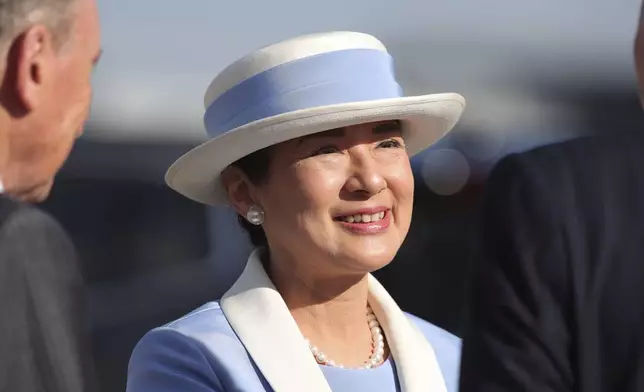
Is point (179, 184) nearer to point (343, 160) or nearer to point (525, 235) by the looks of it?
point (343, 160)

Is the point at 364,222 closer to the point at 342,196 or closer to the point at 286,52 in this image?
the point at 342,196

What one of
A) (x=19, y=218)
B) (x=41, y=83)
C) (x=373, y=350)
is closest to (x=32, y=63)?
(x=41, y=83)

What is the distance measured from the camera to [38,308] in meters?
1.33

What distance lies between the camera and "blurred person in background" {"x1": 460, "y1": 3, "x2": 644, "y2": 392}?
826 millimetres

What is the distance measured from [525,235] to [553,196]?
39 millimetres

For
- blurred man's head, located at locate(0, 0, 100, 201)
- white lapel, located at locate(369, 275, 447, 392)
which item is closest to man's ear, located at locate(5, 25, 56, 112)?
blurred man's head, located at locate(0, 0, 100, 201)

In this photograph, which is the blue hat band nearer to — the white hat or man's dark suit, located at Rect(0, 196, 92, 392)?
the white hat

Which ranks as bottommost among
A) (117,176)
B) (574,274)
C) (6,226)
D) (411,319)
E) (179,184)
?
(117,176)

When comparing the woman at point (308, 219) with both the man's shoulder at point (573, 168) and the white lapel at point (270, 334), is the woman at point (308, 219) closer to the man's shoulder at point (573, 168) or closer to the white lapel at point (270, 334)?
the white lapel at point (270, 334)

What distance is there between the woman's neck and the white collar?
4 cm

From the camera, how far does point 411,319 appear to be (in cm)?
186

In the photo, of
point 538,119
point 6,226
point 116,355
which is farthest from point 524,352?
point 538,119

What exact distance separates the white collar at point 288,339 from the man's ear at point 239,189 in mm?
98

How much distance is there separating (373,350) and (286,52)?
530 mm
